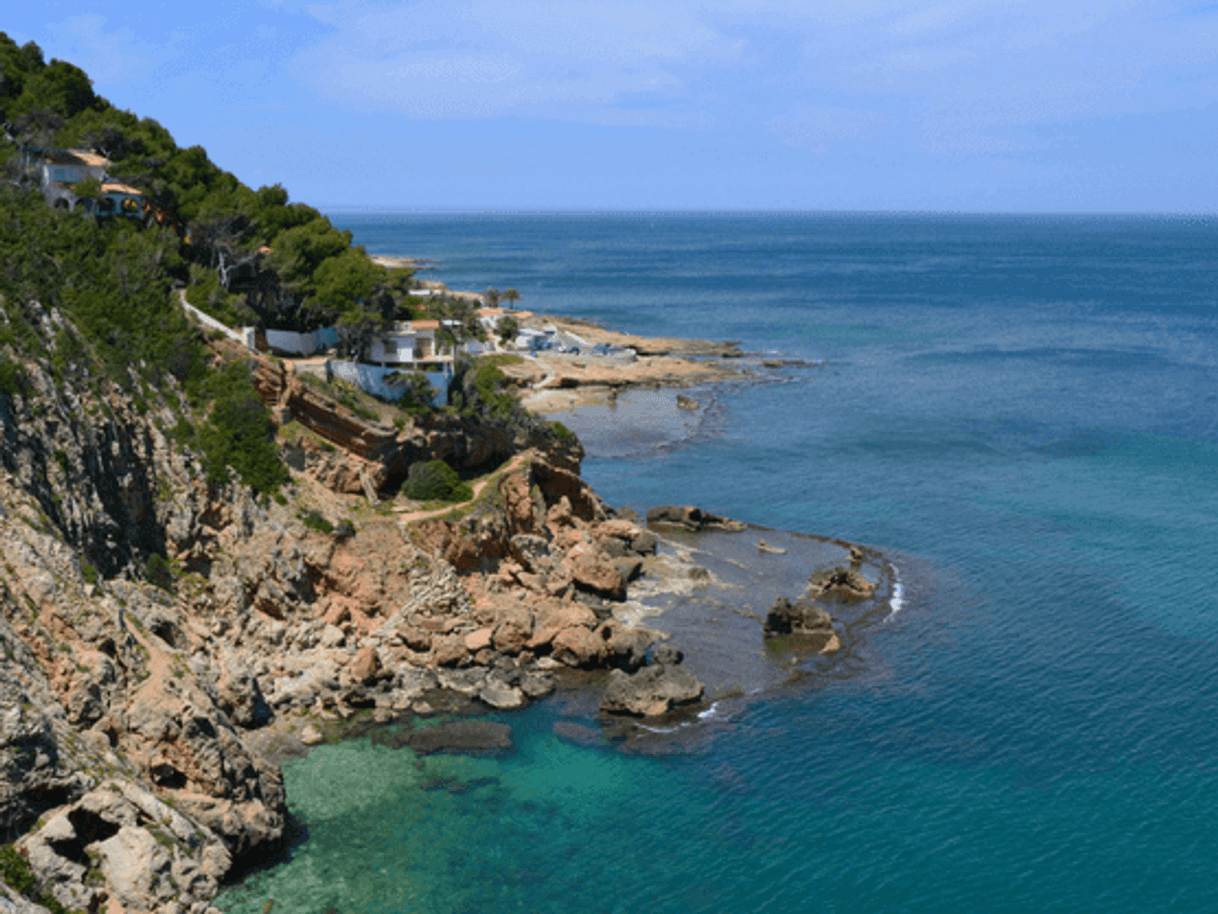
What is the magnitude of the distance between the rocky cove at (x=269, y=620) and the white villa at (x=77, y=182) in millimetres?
19390

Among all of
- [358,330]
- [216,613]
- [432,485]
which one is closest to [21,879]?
[216,613]

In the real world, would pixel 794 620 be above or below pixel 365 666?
below

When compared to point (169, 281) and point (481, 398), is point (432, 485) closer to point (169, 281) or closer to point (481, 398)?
point (481, 398)

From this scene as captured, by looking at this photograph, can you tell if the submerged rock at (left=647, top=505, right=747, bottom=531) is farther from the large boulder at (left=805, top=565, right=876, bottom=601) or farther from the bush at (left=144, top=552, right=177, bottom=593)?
the bush at (left=144, top=552, right=177, bottom=593)

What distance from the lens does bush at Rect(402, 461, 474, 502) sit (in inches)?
2112

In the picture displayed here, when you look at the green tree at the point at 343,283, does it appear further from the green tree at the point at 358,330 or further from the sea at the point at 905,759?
the sea at the point at 905,759

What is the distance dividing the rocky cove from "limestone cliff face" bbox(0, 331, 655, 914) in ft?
0.29

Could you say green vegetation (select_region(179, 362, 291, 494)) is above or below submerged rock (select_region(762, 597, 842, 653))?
above

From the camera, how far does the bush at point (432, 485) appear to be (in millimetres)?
53656

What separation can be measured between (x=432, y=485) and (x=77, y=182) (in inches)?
1170

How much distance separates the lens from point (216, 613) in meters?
43.9

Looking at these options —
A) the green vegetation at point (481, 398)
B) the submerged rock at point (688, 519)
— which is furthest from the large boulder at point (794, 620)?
the green vegetation at point (481, 398)

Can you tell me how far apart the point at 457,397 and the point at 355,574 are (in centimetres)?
1489

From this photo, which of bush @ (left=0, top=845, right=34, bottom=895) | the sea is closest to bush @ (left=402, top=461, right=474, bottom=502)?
the sea
